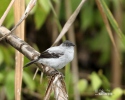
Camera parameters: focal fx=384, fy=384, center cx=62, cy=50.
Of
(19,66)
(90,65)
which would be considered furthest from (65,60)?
(90,65)

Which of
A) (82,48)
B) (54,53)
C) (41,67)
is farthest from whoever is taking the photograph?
(82,48)

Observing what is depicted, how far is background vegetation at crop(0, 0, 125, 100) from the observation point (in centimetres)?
246

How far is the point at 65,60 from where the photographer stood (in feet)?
7.57

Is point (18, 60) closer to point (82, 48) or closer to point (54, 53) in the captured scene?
point (54, 53)

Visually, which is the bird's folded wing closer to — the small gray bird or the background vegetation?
the small gray bird

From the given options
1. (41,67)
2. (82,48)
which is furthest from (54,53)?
(82,48)

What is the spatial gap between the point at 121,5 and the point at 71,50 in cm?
133

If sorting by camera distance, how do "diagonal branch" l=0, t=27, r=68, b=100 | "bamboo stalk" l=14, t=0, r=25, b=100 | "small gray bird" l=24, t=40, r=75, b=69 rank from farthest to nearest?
"small gray bird" l=24, t=40, r=75, b=69
"bamboo stalk" l=14, t=0, r=25, b=100
"diagonal branch" l=0, t=27, r=68, b=100

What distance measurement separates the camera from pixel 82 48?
15.5ft

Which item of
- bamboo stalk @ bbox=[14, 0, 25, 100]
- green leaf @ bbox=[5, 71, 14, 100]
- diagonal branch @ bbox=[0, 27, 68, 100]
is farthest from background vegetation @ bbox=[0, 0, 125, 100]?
diagonal branch @ bbox=[0, 27, 68, 100]

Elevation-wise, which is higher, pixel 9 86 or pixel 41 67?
pixel 9 86

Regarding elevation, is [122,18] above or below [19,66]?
above

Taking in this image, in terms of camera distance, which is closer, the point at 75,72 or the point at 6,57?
the point at 6,57

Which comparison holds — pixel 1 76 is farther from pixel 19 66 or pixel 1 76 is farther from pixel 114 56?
pixel 114 56
